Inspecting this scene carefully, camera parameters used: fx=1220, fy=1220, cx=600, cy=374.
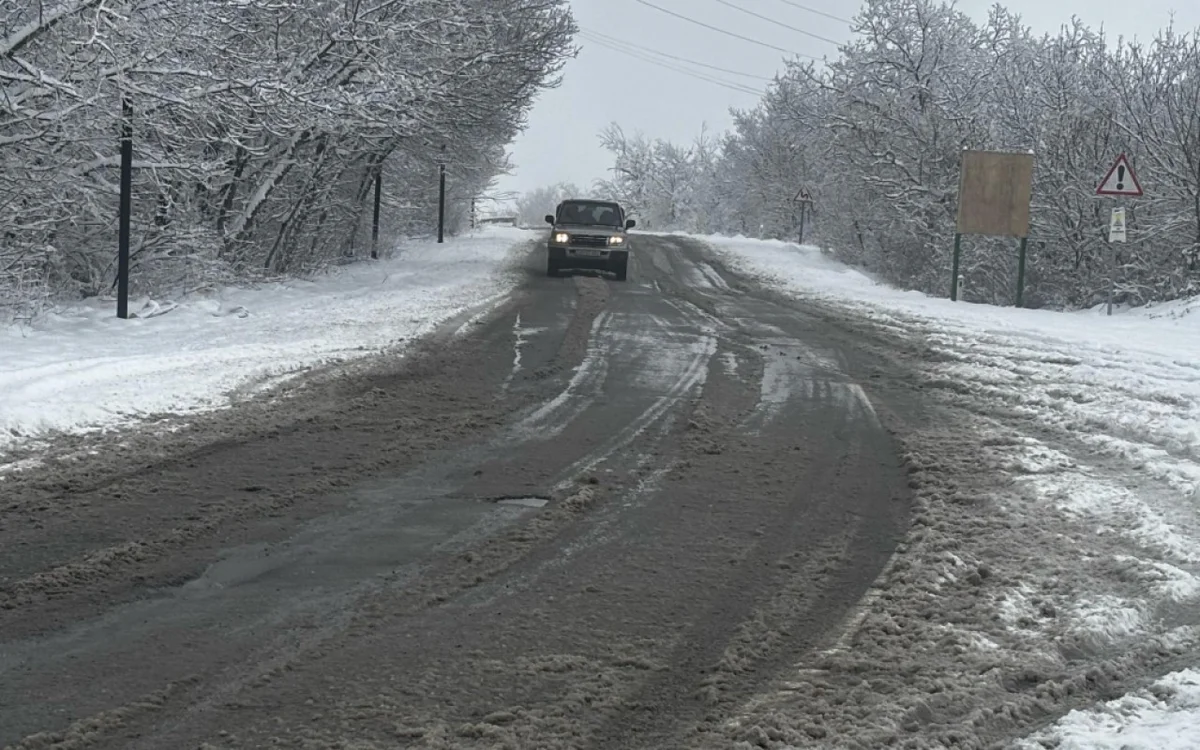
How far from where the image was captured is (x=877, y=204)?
34125 mm

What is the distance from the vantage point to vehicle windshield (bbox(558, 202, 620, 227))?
28.9m

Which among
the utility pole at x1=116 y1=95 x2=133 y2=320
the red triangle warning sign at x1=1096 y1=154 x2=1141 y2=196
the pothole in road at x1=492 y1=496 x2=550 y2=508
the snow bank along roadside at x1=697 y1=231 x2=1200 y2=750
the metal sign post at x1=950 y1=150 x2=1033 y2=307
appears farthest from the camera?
the metal sign post at x1=950 y1=150 x2=1033 y2=307

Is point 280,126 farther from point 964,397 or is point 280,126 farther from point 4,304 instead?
point 964,397

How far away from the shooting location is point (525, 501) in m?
6.89

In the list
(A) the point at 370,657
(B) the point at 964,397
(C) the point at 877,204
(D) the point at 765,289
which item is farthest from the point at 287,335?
(C) the point at 877,204

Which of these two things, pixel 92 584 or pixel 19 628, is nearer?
pixel 19 628

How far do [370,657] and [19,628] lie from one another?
54.6 inches

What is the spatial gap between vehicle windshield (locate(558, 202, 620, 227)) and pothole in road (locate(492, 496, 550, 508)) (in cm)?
2211

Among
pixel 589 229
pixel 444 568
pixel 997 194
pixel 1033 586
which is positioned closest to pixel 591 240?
pixel 589 229

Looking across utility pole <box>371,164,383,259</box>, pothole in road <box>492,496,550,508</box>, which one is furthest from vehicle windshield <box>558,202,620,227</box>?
pothole in road <box>492,496,550,508</box>

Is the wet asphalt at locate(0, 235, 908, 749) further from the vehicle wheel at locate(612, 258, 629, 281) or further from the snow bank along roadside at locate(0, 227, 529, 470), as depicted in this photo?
the vehicle wheel at locate(612, 258, 629, 281)

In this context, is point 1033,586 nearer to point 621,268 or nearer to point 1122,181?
point 1122,181

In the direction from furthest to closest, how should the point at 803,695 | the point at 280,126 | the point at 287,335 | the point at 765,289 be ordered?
the point at 765,289
the point at 280,126
the point at 287,335
the point at 803,695

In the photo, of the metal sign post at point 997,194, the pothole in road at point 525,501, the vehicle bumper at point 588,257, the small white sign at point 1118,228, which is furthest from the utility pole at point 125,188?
the metal sign post at point 997,194
